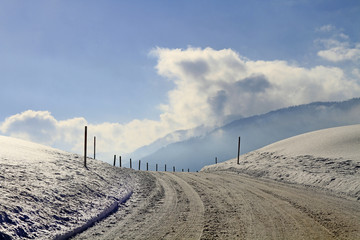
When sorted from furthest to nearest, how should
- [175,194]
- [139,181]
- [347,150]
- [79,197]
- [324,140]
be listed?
1. [324,140]
2. [347,150]
3. [139,181]
4. [175,194]
5. [79,197]

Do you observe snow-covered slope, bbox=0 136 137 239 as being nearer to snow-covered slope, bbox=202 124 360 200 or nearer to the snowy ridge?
the snowy ridge

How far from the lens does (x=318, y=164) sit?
2175cm

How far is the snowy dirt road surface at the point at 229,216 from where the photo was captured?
825cm

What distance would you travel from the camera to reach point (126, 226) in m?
8.99

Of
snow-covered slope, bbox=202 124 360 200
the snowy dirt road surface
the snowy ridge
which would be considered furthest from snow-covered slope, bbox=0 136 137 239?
snow-covered slope, bbox=202 124 360 200

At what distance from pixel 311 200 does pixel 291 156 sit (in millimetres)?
13843

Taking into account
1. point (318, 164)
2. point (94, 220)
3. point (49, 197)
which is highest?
point (318, 164)

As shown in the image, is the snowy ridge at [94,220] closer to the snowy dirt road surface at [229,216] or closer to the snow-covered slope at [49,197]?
the snow-covered slope at [49,197]

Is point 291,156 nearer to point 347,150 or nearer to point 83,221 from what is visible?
point 347,150

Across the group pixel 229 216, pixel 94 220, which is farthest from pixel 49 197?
pixel 229 216

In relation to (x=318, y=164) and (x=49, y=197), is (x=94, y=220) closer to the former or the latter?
(x=49, y=197)

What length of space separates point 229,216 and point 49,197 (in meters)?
6.12

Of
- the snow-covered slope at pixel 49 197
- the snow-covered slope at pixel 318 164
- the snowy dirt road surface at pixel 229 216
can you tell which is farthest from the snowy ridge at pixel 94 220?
the snow-covered slope at pixel 318 164

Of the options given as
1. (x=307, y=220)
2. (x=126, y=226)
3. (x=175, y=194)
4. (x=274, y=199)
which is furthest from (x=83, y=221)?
(x=274, y=199)
